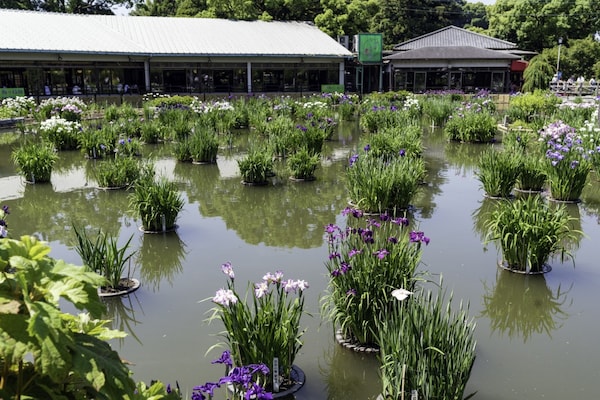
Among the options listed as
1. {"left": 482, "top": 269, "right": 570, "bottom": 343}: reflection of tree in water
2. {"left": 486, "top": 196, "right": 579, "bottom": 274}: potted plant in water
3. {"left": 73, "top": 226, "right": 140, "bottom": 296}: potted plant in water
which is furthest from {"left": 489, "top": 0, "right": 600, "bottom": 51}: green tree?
{"left": 73, "top": 226, "right": 140, "bottom": 296}: potted plant in water

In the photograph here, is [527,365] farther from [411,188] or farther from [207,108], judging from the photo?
[207,108]

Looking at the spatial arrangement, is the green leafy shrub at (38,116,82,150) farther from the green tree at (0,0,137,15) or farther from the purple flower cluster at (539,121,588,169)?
the green tree at (0,0,137,15)

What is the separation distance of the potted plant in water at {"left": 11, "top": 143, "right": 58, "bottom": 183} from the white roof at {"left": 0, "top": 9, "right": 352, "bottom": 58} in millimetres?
17885

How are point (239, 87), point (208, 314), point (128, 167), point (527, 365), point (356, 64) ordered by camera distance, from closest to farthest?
point (527, 365) < point (208, 314) < point (128, 167) < point (239, 87) < point (356, 64)

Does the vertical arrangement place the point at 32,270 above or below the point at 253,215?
above

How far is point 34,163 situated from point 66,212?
2512mm

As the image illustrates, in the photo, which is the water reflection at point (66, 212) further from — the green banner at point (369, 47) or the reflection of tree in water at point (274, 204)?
the green banner at point (369, 47)

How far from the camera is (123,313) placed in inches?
205

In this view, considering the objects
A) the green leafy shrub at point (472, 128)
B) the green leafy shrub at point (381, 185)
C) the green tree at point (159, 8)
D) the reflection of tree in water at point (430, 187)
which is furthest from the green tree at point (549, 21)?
the green leafy shrub at point (381, 185)

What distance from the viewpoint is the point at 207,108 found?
18.8m

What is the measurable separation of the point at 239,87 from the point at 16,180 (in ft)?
84.2

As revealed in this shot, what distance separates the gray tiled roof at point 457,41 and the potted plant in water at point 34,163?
36000 mm

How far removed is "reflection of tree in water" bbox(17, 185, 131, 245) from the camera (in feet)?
25.6

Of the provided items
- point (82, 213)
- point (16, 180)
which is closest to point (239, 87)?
point (16, 180)
